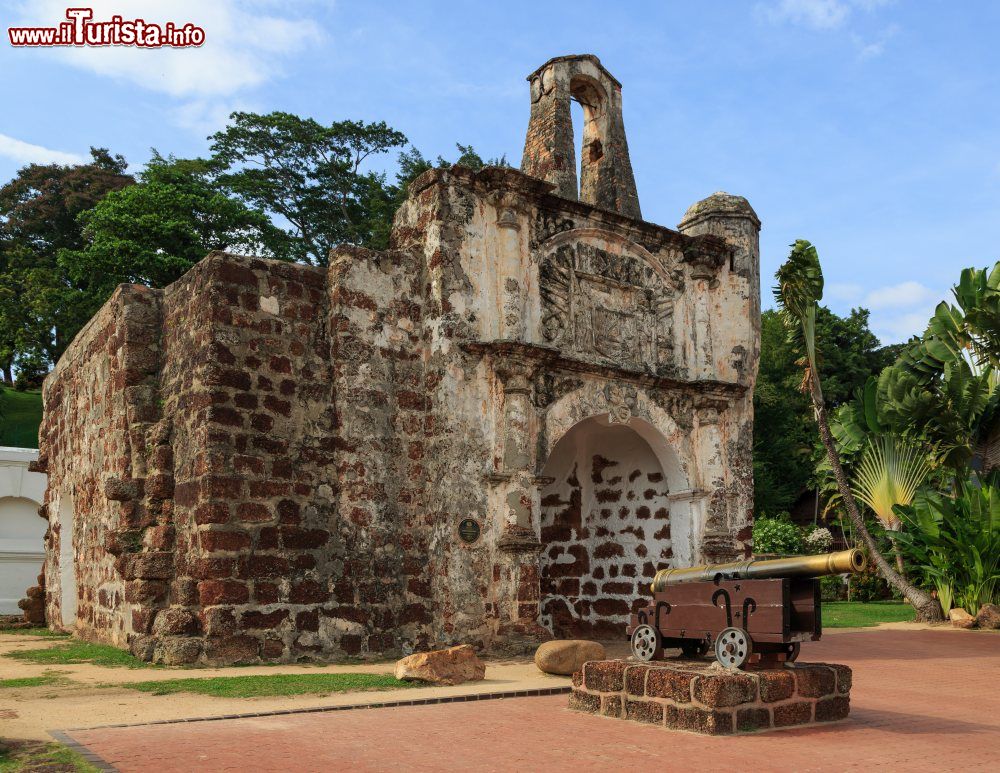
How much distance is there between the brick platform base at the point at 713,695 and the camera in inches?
223

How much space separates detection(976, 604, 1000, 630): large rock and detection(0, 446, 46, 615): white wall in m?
16.3

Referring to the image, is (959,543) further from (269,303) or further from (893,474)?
(269,303)

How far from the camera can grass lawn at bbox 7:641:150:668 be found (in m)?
9.10

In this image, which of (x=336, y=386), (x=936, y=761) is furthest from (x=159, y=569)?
(x=936, y=761)

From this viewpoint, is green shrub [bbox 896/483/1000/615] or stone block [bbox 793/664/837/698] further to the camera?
green shrub [bbox 896/483/1000/615]

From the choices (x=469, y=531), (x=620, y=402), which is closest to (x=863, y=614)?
(x=620, y=402)

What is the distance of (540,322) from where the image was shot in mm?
10820

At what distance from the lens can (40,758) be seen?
15.7 feet

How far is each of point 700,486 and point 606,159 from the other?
15.5ft

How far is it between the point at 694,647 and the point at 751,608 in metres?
0.90

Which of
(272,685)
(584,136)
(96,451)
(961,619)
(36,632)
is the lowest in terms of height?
(961,619)

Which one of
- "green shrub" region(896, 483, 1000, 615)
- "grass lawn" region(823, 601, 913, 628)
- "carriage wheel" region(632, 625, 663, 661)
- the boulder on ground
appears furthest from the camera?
"grass lawn" region(823, 601, 913, 628)

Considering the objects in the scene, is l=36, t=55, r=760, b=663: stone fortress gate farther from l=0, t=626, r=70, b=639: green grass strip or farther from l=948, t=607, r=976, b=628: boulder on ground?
l=948, t=607, r=976, b=628: boulder on ground

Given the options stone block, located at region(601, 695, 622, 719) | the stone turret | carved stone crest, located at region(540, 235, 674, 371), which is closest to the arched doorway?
carved stone crest, located at region(540, 235, 674, 371)
